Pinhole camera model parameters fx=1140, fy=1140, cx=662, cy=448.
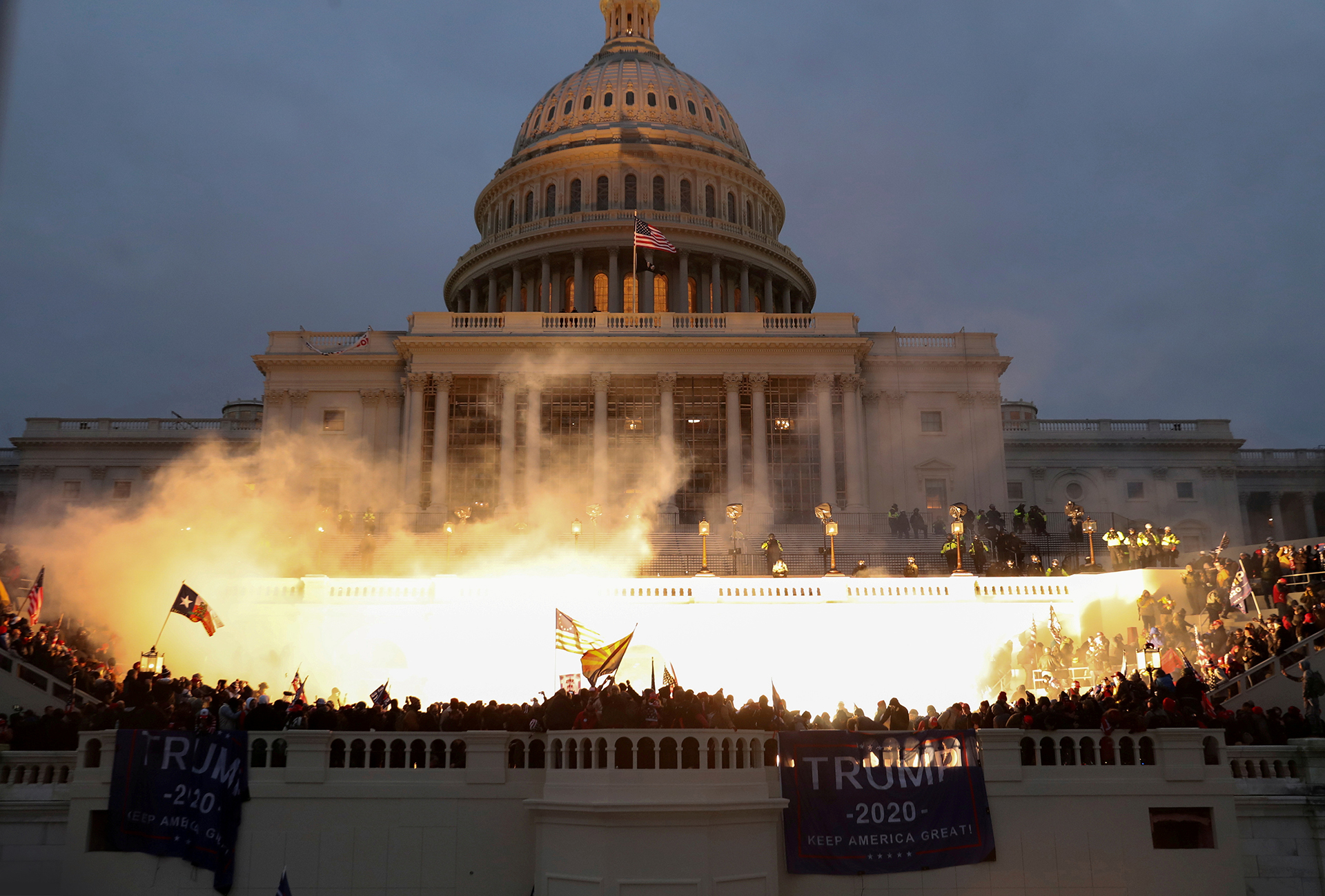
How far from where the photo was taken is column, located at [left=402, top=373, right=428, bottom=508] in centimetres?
5178

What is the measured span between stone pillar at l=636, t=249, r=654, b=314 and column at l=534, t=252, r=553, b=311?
226 inches

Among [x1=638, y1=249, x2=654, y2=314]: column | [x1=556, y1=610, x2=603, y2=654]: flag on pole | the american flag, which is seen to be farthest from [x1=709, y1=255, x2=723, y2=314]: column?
[x1=556, y1=610, x2=603, y2=654]: flag on pole

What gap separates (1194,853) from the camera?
18.0 meters

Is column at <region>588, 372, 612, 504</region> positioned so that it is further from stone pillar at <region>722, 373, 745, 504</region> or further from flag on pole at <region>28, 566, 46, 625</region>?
flag on pole at <region>28, 566, 46, 625</region>

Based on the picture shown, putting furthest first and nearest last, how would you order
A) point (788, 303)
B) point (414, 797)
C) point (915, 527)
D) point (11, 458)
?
point (788, 303)
point (11, 458)
point (915, 527)
point (414, 797)

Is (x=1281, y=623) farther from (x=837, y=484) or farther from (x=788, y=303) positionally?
(x=788, y=303)

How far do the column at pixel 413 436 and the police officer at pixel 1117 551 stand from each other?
29.2 m

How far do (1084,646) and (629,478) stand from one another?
25.7m

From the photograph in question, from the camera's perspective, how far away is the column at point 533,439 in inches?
2019

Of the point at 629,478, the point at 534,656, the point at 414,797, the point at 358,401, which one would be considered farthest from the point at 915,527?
the point at 414,797

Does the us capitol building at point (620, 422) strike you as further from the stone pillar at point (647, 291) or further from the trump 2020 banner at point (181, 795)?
the trump 2020 banner at point (181, 795)

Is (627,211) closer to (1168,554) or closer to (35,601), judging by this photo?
(1168,554)

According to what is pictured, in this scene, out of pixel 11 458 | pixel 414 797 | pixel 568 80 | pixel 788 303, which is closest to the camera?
pixel 414 797

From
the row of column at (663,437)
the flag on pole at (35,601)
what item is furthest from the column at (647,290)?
the flag on pole at (35,601)
